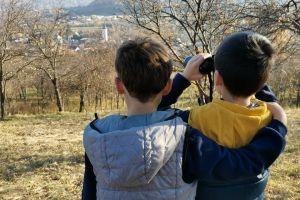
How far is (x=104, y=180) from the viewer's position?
1.52 meters

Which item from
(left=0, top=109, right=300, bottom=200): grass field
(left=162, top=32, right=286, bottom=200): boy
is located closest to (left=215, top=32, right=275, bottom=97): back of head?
(left=162, top=32, right=286, bottom=200): boy

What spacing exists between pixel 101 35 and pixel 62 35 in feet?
42.6

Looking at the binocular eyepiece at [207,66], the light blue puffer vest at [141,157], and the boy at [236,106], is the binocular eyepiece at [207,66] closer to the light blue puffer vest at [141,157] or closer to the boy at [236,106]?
the boy at [236,106]

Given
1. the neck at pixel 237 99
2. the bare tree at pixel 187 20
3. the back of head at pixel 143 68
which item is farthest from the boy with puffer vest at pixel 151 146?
the bare tree at pixel 187 20

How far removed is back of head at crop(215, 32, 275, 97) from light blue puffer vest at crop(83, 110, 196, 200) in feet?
0.75

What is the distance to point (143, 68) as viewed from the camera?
150cm

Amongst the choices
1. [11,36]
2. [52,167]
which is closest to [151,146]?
[52,167]

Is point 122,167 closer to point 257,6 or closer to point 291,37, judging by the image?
point 257,6

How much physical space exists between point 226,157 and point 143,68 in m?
0.40

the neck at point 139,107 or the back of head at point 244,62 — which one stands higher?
the back of head at point 244,62

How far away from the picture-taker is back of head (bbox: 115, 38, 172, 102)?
1509 mm

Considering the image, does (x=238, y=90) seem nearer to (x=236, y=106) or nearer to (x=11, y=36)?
(x=236, y=106)

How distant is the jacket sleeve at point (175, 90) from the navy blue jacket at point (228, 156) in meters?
0.27

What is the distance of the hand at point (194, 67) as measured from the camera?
Result: 1734 millimetres
